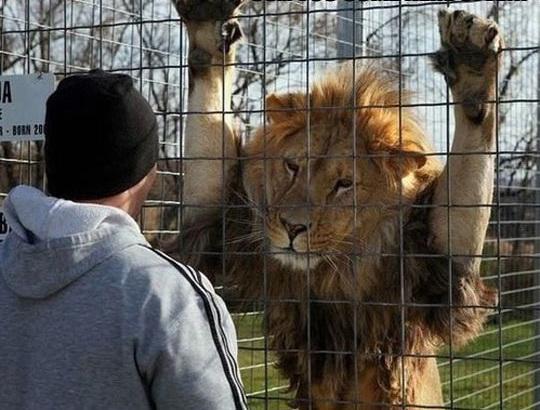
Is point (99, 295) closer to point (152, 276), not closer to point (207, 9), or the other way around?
point (152, 276)

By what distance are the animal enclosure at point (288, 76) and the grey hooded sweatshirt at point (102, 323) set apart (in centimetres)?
121

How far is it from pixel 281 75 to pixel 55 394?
3162mm

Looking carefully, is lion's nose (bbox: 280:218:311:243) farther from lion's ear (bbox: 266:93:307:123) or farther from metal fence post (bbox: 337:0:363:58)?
metal fence post (bbox: 337:0:363:58)

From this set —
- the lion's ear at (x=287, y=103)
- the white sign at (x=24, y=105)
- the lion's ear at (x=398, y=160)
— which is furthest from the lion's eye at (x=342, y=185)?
the white sign at (x=24, y=105)

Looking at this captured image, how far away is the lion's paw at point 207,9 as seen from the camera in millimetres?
3170

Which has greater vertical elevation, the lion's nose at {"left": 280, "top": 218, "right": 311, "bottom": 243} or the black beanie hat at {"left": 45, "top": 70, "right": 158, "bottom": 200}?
the black beanie hat at {"left": 45, "top": 70, "right": 158, "bottom": 200}

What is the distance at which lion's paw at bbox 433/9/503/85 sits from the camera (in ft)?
9.14

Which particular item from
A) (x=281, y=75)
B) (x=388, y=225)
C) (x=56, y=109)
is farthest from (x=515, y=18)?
(x=56, y=109)

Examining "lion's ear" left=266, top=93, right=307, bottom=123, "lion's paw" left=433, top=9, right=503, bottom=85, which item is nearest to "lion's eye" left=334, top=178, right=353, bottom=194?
"lion's ear" left=266, top=93, right=307, bottom=123

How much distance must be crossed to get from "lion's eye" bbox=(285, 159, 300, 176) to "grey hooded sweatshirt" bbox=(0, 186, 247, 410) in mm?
1733

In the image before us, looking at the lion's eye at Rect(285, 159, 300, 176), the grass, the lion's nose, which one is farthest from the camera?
the grass

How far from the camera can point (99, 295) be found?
1.62m

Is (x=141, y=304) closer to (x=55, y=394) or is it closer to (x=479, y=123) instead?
(x=55, y=394)

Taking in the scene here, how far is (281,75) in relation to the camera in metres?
4.66
